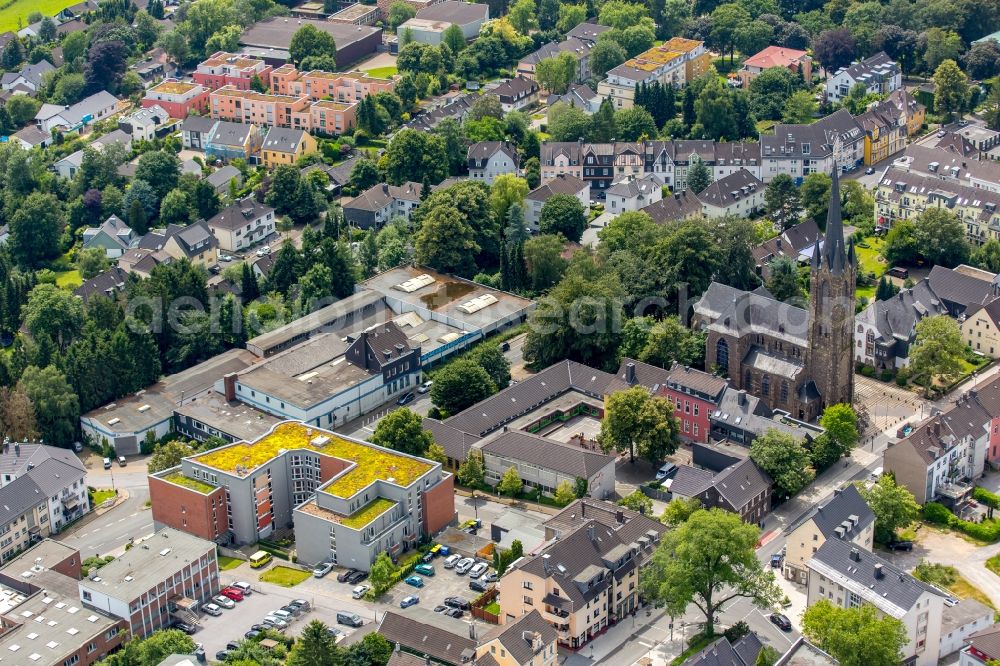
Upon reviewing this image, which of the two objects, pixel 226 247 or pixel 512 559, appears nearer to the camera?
pixel 512 559

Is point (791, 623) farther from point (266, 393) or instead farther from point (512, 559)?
point (266, 393)

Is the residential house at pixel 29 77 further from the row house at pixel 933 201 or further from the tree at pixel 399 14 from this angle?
the row house at pixel 933 201

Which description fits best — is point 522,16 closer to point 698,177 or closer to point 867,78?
point 867,78

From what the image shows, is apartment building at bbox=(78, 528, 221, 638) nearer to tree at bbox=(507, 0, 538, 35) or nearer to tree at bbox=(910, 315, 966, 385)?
tree at bbox=(910, 315, 966, 385)

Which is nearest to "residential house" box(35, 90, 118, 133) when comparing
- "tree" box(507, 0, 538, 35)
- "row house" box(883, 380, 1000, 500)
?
"tree" box(507, 0, 538, 35)

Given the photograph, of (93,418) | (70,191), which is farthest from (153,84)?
(93,418)

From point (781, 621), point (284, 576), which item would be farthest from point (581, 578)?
point (284, 576)

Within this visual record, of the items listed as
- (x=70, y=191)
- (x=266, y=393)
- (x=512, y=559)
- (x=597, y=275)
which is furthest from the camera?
(x=70, y=191)

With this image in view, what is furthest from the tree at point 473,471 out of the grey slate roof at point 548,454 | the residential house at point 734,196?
the residential house at point 734,196
